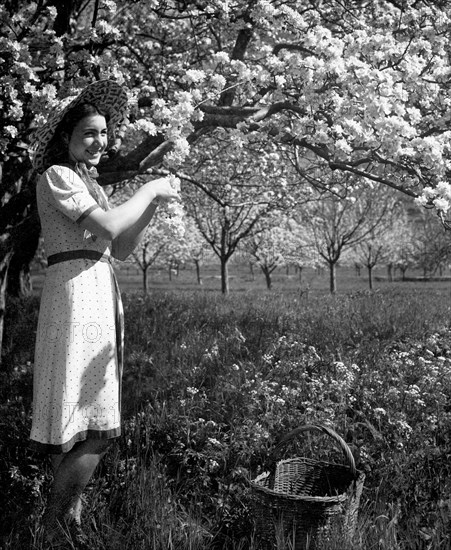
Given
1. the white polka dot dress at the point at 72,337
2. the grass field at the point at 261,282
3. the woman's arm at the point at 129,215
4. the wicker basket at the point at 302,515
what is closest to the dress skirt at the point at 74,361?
the white polka dot dress at the point at 72,337

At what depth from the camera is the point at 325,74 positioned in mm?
4289

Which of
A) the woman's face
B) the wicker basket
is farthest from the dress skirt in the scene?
the wicker basket

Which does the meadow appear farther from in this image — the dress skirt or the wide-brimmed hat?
the wide-brimmed hat

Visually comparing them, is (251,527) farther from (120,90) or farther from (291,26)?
(291,26)

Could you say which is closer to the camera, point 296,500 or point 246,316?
point 296,500

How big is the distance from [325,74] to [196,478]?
2724 millimetres

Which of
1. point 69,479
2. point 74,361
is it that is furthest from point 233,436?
point 74,361

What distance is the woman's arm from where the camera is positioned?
2.61m

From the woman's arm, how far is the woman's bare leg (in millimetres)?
933

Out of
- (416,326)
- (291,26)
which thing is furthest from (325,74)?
(416,326)

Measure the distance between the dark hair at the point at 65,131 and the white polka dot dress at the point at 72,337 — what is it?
239 millimetres

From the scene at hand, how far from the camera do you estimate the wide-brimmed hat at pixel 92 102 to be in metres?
2.92

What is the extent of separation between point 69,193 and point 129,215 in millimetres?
298

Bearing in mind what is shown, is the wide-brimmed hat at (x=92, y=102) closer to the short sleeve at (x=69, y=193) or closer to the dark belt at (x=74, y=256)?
the short sleeve at (x=69, y=193)
